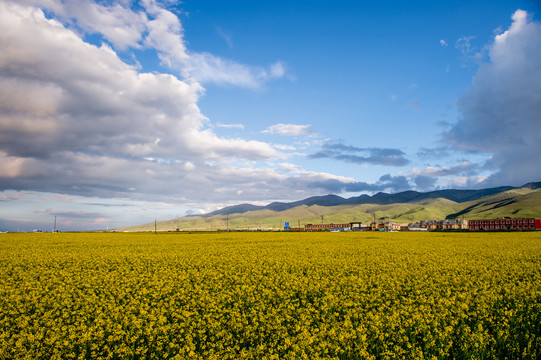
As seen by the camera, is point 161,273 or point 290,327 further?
point 161,273

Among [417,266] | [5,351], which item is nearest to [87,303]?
[5,351]

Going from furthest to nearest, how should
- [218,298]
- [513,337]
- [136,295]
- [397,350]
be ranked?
1. [136,295]
2. [218,298]
3. [513,337]
4. [397,350]

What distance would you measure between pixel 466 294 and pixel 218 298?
13055 mm

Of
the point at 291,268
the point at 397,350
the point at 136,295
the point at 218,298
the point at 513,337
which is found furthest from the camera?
the point at 291,268

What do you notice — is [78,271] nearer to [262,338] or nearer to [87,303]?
[87,303]

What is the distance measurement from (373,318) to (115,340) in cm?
969

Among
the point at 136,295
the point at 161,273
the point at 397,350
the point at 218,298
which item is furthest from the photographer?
the point at 161,273

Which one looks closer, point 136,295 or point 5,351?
point 5,351

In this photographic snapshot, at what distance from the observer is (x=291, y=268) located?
2703cm

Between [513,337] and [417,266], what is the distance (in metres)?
17.1

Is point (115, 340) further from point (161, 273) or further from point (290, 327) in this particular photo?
point (161, 273)

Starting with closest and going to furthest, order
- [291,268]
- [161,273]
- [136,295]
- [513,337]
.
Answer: [513,337] < [136,295] < [161,273] < [291,268]

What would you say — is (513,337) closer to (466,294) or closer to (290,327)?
(466,294)

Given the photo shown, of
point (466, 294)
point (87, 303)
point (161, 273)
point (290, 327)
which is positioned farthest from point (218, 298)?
point (466, 294)
